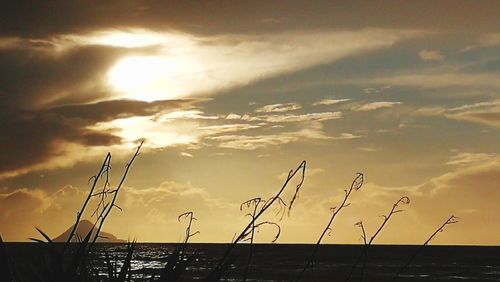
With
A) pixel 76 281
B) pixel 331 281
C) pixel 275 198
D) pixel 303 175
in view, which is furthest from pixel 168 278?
pixel 331 281

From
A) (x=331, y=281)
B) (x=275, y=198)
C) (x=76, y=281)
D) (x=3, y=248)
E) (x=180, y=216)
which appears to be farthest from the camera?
(x=331, y=281)

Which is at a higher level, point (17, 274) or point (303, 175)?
point (303, 175)

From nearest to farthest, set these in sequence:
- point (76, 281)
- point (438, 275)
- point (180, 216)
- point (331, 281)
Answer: point (76, 281), point (180, 216), point (331, 281), point (438, 275)

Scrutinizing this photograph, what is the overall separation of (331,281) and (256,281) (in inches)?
368

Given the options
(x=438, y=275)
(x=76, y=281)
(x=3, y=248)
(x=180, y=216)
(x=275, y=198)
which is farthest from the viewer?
(x=438, y=275)

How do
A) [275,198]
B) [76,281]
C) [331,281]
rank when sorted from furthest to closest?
[331,281] < [275,198] < [76,281]

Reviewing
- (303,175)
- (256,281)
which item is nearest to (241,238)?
(303,175)

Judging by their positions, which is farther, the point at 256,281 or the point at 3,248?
the point at 256,281

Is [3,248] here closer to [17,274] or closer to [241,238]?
[17,274]

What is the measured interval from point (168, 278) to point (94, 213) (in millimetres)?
614

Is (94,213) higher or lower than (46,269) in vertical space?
higher

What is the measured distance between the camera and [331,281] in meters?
73.1

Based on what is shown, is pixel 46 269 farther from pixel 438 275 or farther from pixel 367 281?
pixel 438 275

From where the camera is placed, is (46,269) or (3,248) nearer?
(3,248)
